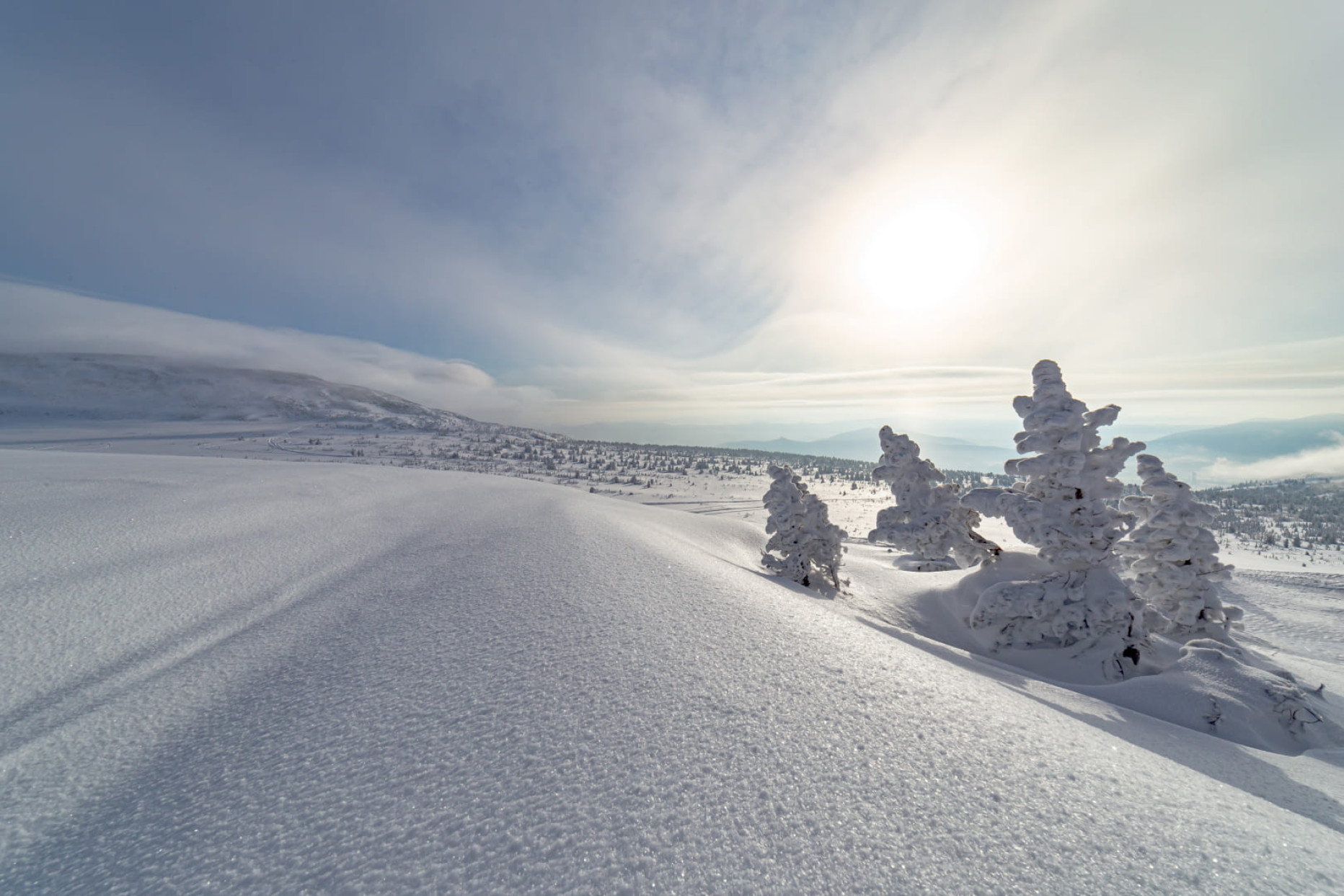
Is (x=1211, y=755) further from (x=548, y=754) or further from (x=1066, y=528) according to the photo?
(x=548, y=754)

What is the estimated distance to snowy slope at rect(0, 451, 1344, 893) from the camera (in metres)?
1.47

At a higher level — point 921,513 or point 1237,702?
point 921,513

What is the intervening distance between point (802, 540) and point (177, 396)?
66682mm

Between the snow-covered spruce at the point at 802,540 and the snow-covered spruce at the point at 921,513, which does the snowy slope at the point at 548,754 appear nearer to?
the snow-covered spruce at the point at 802,540

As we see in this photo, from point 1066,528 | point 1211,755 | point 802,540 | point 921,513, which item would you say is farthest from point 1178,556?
point 802,540

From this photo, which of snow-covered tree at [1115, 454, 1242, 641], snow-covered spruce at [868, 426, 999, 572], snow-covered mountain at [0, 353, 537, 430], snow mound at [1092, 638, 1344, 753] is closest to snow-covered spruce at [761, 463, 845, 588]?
snow-covered spruce at [868, 426, 999, 572]

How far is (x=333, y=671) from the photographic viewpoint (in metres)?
2.56

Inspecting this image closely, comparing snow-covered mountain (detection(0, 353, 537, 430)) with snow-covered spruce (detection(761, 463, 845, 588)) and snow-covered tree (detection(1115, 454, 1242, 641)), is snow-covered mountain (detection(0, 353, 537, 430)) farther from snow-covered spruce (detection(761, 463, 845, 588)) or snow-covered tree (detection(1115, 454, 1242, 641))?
snow-covered tree (detection(1115, 454, 1242, 641))

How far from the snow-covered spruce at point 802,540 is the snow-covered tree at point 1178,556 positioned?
13.7 feet

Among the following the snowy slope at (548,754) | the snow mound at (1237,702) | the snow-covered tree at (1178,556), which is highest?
the snow-covered tree at (1178,556)

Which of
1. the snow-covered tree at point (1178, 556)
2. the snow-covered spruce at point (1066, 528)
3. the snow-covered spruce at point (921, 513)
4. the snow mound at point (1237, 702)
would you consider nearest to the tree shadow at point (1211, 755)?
the snow mound at point (1237, 702)

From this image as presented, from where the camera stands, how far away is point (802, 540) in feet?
27.4

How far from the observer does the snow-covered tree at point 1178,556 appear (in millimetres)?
6504

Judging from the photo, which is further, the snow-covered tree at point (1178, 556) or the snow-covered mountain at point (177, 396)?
the snow-covered mountain at point (177, 396)
